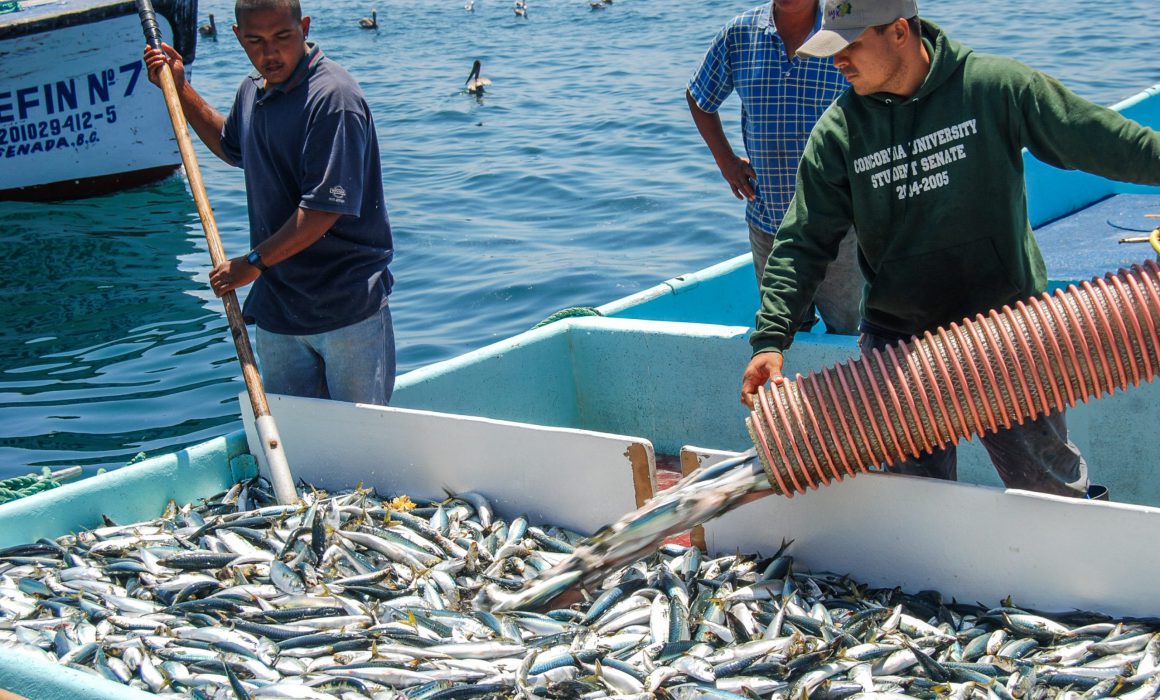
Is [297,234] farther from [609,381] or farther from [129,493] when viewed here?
[609,381]

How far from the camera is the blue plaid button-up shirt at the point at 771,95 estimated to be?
5359 mm

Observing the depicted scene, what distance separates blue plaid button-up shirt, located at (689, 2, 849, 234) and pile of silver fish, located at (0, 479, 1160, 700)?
73.0 inches

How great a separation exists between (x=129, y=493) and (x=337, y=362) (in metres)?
1.06

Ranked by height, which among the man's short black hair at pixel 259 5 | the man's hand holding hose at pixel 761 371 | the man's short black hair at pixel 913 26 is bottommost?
the man's hand holding hose at pixel 761 371

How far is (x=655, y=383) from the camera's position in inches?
245

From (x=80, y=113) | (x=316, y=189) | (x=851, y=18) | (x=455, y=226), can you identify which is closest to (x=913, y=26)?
(x=851, y=18)

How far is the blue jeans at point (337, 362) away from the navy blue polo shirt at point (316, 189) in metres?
0.07

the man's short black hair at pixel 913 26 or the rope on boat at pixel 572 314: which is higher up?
the man's short black hair at pixel 913 26

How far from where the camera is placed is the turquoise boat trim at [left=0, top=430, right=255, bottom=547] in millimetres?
5064

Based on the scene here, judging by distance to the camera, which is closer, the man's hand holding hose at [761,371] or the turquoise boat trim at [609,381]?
the man's hand holding hose at [761,371]

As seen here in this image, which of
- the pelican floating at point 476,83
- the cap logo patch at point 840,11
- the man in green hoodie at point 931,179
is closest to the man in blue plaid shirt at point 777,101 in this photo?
the man in green hoodie at point 931,179

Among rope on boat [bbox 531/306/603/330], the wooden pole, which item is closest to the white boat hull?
the wooden pole

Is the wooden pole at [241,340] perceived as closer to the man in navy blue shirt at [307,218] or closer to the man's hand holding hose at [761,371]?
the man in navy blue shirt at [307,218]

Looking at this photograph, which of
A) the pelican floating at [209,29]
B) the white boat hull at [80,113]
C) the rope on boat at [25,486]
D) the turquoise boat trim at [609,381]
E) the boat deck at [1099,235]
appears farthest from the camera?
the pelican floating at [209,29]
